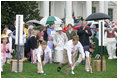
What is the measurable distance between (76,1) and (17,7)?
2302 centimetres

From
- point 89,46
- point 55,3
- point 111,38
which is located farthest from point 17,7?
point 55,3

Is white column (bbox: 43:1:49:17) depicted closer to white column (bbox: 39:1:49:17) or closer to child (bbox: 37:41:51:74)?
white column (bbox: 39:1:49:17)

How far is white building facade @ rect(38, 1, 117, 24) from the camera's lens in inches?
1677

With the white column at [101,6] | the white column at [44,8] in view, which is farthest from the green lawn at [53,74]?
the white column at [101,6]

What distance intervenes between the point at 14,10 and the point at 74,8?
71.4 feet

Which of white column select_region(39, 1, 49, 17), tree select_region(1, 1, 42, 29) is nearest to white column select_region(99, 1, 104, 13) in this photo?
white column select_region(39, 1, 49, 17)

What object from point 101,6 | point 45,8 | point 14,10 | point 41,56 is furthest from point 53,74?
point 101,6

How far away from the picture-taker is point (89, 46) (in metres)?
12.9

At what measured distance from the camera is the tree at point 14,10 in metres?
25.0

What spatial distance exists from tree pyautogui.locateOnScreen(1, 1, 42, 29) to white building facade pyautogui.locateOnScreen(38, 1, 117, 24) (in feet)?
40.5

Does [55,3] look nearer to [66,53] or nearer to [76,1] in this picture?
[76,1]

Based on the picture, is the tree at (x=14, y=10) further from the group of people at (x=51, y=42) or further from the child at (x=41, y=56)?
the child at (x=41, y=56)

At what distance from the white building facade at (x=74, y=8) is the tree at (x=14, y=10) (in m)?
12.3

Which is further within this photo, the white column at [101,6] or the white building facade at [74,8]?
the white column at [101,6]
